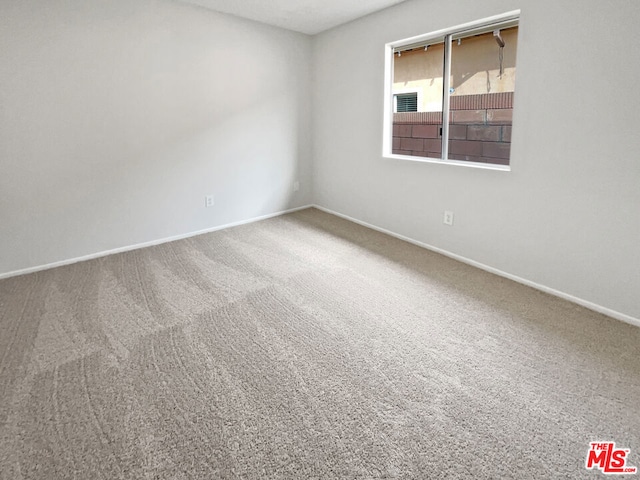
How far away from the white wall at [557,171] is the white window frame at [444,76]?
68mm

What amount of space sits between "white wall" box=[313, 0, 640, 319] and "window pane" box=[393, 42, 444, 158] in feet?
1.78

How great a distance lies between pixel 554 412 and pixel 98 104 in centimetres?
397

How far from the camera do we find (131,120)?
3.58 m

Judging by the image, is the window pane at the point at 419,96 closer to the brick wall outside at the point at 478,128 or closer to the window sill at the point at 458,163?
the brick wall outside at the point at 478,128

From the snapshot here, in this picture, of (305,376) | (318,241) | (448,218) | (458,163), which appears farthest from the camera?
(318,241)

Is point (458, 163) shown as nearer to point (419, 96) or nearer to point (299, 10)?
point (419, 96)

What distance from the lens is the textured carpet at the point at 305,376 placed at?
59.0 inches

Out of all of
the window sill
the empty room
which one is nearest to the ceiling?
the empty room

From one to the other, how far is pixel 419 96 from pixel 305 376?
3642 mm

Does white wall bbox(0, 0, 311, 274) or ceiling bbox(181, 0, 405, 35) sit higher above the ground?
ceiling bbox(181, 0, 405, 35)

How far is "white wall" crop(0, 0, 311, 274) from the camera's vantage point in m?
3.06

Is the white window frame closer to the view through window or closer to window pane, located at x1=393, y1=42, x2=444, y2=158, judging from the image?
the view through window

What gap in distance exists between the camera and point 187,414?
1.71 metres

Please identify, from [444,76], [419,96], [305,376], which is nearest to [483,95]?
[444,76]
